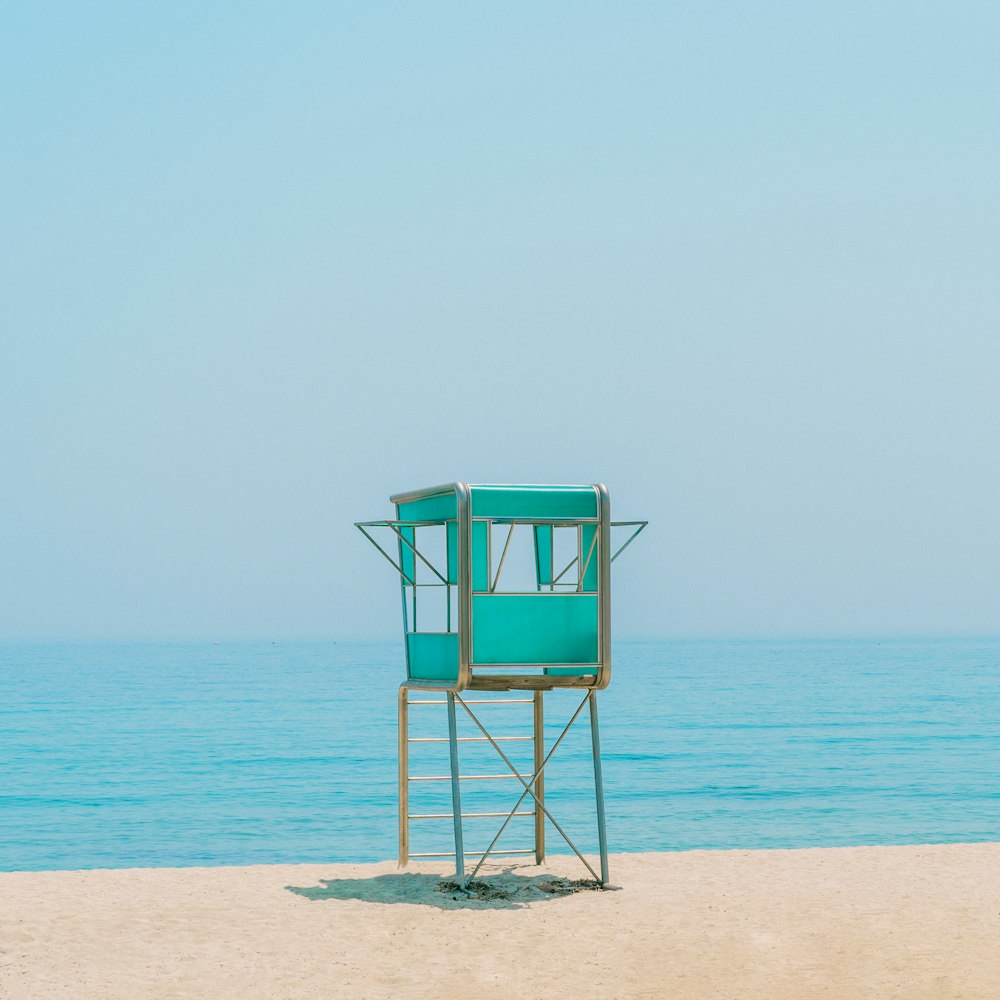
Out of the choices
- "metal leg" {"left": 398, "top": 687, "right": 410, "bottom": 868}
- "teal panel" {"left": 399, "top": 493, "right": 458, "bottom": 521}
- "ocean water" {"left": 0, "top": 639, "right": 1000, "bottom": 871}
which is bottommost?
"ocean water" {"left": 0, "top": 639, "right": 1000, "bottom": 871}

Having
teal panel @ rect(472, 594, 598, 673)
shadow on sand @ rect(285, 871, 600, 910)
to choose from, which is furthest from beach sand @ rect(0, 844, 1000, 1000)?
teal panel @ rect(472, 594, 598, 673)

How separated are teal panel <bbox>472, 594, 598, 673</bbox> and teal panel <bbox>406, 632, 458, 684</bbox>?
292mm

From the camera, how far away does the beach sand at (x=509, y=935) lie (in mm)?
10109

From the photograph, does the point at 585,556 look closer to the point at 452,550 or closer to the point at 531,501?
the point at 531,501

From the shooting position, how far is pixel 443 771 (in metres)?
42.6

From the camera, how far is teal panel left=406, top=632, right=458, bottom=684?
43.0 feet

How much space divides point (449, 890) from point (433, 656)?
2151 mm

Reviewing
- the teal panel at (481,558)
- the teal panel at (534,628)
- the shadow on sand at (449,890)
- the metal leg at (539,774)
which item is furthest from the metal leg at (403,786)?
the teal panel at (481,558)

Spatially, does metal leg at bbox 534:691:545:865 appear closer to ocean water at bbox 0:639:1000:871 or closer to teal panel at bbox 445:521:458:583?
teal panel at bbox 445:521:458:583

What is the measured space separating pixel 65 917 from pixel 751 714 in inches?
1988

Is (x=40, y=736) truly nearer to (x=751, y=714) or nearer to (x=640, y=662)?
(x=751, y=714)

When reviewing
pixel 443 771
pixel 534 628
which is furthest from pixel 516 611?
pixel 443 771

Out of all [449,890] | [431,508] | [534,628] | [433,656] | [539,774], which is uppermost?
[431,508]

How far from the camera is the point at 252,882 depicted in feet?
46.2
